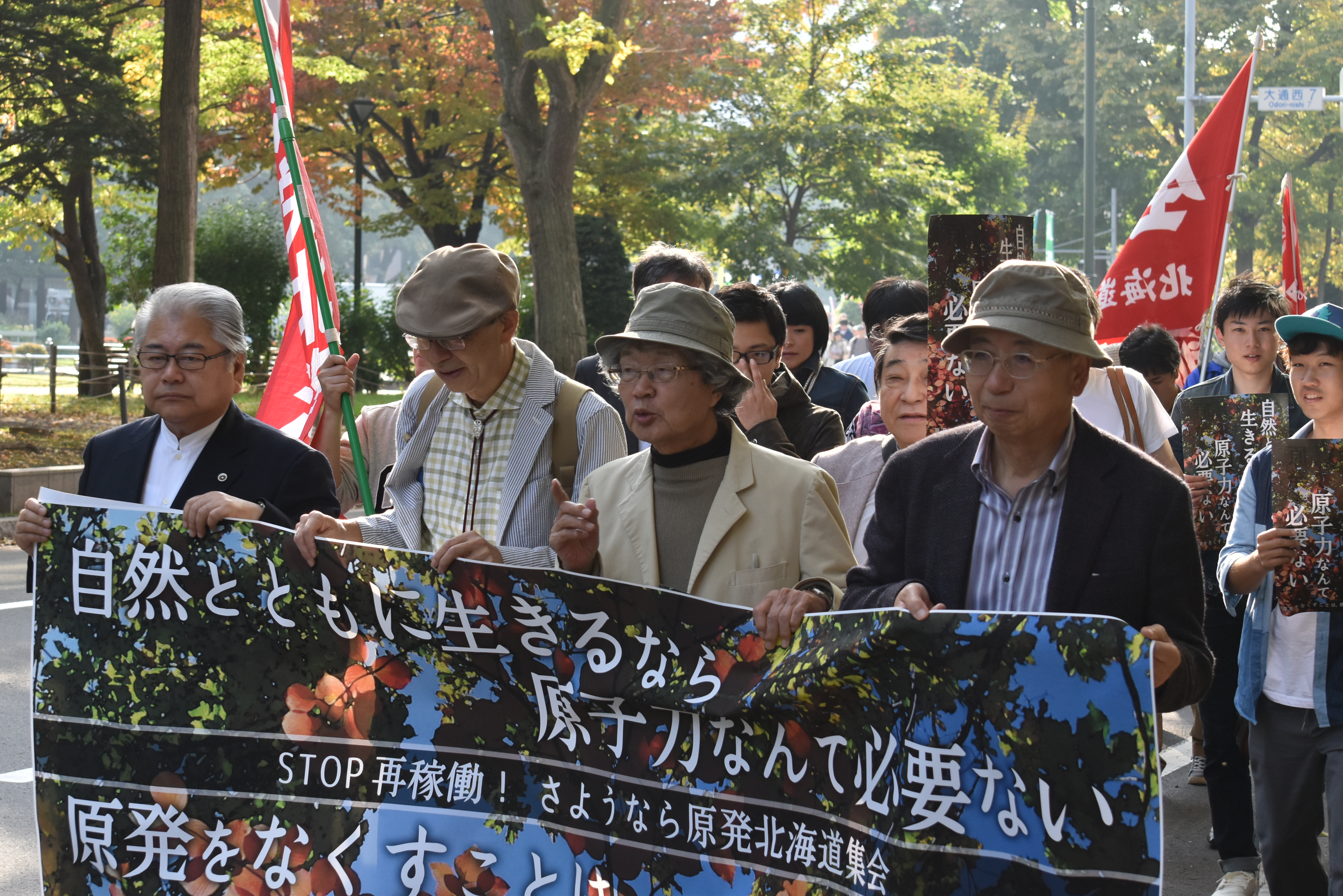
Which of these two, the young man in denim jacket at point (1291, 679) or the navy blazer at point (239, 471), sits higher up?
the navy blazer at point (239, 471)

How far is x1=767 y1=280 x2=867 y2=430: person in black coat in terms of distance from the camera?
548 centimetres

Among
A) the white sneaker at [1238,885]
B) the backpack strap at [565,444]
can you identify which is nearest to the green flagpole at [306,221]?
the backpack strap at [565,444]

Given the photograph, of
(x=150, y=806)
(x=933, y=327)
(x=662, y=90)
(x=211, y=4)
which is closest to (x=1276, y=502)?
(x=933, y=327)

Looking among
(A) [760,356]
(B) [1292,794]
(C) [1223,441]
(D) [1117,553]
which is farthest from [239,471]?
(C) [1223,441]

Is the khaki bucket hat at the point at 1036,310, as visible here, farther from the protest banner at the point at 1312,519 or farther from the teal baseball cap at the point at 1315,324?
the teal baseball cap at the point at 1315,324

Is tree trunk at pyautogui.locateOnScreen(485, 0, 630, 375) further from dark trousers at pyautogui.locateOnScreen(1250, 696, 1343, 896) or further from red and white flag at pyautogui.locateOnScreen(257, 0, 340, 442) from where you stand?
dark trousers at pyautogui.locateOnScreen(1250, 696, 1343, 896)

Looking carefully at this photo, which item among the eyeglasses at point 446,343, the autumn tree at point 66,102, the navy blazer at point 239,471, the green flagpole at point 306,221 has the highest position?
the autumn tree at point 66,102

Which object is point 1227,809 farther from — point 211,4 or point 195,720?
point 211,4

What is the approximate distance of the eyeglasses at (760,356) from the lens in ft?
14.5

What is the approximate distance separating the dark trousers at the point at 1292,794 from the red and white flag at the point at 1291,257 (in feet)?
12.8

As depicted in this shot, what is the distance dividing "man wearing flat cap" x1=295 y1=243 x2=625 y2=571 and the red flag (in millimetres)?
3793

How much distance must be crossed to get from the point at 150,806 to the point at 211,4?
17.1 metres

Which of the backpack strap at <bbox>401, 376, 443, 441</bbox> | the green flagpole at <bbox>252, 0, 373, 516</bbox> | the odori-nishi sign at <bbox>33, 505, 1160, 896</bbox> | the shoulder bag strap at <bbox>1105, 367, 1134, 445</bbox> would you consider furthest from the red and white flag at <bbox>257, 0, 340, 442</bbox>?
the shoulder bag strap at <bbox>1105, 367, 1134, 445</bbox>

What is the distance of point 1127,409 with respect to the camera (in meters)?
4.77
